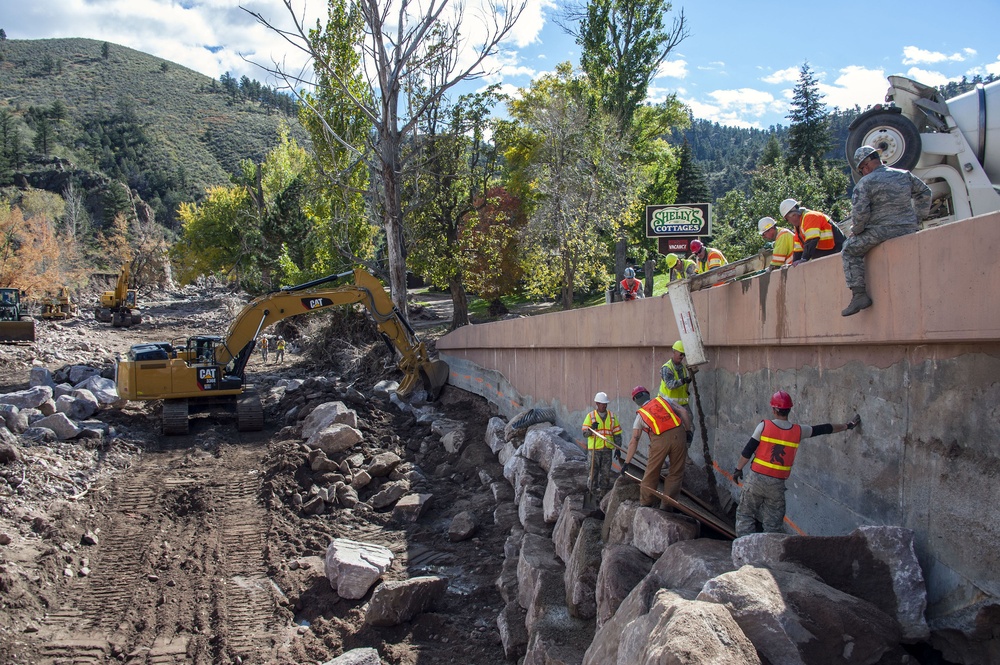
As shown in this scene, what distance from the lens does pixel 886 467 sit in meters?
4.90

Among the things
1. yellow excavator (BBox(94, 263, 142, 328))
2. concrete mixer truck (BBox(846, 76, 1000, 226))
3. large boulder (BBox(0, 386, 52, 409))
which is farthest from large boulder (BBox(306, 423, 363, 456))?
yellow excavator (BBox(94, 263, 142, 328))

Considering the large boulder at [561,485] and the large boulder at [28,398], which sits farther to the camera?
the large boulder at [28,398]

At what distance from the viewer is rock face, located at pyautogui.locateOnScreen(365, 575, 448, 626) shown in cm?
789

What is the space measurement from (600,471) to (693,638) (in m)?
4.68

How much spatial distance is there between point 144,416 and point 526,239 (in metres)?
11.6

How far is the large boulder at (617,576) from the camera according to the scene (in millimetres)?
5688

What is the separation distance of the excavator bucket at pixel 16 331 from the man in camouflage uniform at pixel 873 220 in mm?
30635

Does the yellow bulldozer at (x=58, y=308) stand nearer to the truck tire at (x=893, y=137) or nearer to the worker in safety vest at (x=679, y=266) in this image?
the worker in safety vest at (x=679, y=266)

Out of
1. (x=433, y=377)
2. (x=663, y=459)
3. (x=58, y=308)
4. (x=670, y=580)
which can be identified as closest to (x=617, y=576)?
(x=670, y=580)

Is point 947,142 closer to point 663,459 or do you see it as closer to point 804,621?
point 663,459

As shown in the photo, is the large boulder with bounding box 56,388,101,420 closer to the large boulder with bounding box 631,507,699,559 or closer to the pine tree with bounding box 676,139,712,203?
the large boulder with bounding box 631,507,699,559

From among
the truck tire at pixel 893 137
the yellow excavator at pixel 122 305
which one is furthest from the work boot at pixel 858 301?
the yellow excavator at pixel 122 305

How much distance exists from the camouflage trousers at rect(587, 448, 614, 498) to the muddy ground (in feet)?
5.90

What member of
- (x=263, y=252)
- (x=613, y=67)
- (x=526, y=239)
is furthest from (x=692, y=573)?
(x=263, y=252)
